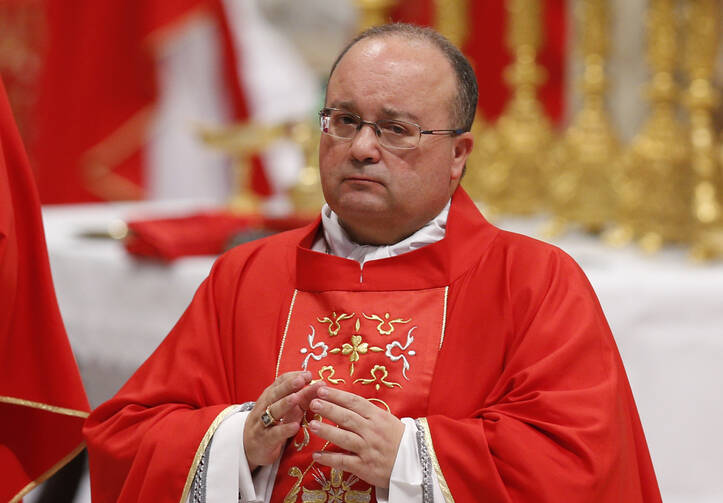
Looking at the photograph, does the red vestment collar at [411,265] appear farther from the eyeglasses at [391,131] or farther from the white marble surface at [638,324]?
the white marble surface at [638,324]

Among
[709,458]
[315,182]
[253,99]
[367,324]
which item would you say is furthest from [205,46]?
[367,324]

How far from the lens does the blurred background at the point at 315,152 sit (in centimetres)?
278

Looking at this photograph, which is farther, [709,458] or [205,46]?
[205,46]

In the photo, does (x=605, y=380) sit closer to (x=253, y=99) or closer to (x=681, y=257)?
(x=681, y=257)

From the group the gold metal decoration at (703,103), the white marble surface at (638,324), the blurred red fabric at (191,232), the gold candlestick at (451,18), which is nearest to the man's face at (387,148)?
the white marble surface at (638,324)

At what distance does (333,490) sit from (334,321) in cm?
29

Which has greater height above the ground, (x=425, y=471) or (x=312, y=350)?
(x=312, y=350)

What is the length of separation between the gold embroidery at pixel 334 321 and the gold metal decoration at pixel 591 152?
1.76m

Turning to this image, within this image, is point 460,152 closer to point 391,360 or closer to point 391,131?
point 391,131

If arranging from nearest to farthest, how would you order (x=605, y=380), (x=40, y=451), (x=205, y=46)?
(x=605, y=380) < (x=40, y=451) < (x=205, y=46)

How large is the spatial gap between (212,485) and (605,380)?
2.11 feet

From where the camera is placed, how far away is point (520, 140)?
12.9 feet

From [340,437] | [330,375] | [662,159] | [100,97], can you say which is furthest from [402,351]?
[100,97]

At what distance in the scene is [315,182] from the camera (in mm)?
3746
